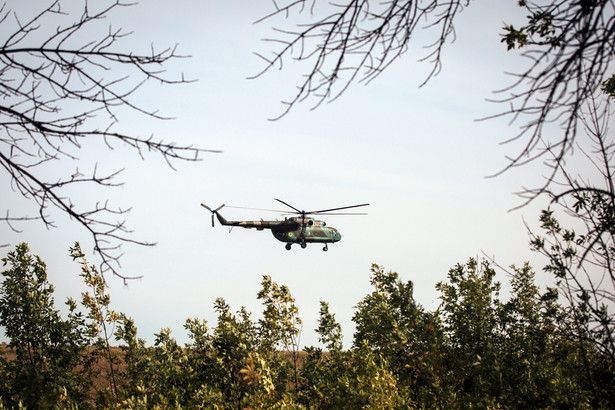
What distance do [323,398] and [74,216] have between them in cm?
1491

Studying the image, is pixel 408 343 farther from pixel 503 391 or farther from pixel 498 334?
pixel 498 334

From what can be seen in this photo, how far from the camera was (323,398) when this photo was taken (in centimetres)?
1759

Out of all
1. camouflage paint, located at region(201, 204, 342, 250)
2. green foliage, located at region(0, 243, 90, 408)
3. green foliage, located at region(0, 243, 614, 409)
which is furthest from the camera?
camouflage paint, located at region(201, 204, 342, 250)

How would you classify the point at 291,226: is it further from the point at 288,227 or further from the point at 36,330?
the point at 36,330

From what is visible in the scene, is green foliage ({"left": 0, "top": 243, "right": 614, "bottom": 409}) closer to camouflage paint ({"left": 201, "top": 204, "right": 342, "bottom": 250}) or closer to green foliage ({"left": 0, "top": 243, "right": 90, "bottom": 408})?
green foliage ({"left": 0, "top": 243, "right": 90, "bottom": 408})

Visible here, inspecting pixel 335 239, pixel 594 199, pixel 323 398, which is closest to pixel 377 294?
pixel 323 398

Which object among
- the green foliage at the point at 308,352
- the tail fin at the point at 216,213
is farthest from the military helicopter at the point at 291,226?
the green foliage at the point at 308,352

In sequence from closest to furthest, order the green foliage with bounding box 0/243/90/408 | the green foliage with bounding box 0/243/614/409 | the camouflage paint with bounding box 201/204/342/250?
the green foliage with bounding box 0/243/614/409, the green foliage with bounding box 0/243/90/408, the camouflage paint with bounding box 201/204/342/250

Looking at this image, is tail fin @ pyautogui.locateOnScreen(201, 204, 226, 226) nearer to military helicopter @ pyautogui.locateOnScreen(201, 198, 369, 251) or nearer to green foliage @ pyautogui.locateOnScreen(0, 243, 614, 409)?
military helicopter @ pyautogui.locateOnScreen(201, 198, 369, 251)

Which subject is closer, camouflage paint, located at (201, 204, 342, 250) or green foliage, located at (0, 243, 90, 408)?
green foliage, located at (0, 243, 90, 408)

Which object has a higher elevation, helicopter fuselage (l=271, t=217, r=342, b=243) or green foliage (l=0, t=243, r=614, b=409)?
helicopter fuselage (l=271, t=217, r=342, b=243)

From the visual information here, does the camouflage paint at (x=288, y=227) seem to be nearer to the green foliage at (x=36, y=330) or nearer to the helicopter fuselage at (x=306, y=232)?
the helicopter fuselage at (x=306, y=232)

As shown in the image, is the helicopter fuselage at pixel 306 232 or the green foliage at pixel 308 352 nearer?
the green foliage at pixel 308 352

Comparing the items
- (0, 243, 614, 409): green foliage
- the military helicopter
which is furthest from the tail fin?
(0, 243, 614, 409): green foliage
